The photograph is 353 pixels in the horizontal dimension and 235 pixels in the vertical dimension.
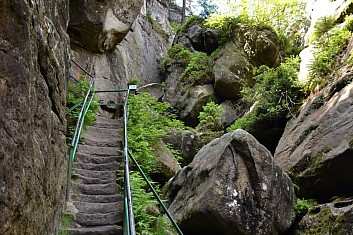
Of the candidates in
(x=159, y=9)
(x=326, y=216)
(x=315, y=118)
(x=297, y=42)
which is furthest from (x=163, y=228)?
(x=159, y=9)

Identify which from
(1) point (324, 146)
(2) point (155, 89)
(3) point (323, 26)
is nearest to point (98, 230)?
(1) point (324, 146)

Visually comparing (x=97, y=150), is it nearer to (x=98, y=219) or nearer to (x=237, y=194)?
(x=98, y=219)

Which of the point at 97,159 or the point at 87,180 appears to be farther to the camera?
the point at 97,159

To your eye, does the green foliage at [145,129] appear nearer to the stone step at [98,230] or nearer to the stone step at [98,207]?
the stone step at [98,207]

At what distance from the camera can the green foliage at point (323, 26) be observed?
396 inches

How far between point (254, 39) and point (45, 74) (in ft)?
43.8

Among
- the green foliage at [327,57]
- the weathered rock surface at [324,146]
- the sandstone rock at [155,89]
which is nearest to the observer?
the weathered rock surface at [324,146]

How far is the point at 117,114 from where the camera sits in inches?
476

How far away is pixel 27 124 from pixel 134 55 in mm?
14461

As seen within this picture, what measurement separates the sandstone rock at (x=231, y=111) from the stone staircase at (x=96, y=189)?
23.6 feet

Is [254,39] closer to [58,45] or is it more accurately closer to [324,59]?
[324,59]

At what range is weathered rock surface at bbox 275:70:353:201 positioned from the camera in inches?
259

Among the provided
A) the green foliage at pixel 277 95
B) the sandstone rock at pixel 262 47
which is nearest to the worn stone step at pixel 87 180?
the green foliage at pixel 277 95

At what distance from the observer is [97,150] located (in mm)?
7176
